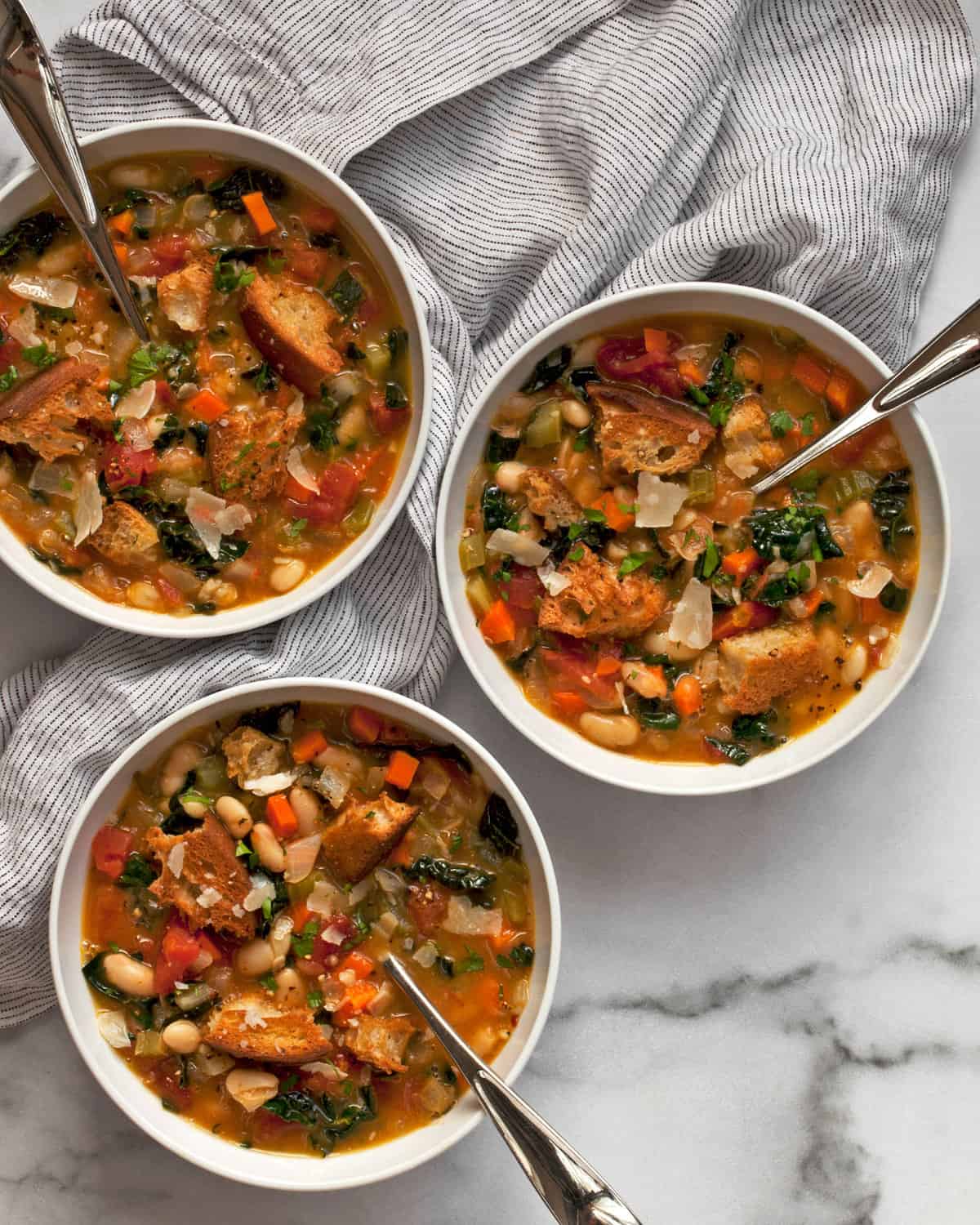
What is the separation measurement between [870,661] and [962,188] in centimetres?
179

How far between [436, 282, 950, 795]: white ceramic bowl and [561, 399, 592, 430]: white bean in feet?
0.58

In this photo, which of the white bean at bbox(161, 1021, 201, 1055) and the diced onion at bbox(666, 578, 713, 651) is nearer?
the white bean at bbox(161, 1021, 201, 1055)

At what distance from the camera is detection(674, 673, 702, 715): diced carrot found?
401cm

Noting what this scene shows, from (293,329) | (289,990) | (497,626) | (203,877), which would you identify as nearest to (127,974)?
(203,877)

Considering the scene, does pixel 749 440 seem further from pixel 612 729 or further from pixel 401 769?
pixel 401 769

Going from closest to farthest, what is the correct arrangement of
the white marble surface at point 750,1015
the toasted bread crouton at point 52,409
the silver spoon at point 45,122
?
1. the silver spoon at point 45,122
2. the toasted bread crouton at point 52,409
3. the white marble surface at point 750,1015

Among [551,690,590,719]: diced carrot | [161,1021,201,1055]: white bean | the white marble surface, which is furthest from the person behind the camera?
the white marble surface

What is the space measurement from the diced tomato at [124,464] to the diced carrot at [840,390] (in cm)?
228

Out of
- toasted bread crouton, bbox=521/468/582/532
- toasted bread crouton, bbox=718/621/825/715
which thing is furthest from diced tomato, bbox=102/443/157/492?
toasted bread crouton, bbox=718/621/825/715

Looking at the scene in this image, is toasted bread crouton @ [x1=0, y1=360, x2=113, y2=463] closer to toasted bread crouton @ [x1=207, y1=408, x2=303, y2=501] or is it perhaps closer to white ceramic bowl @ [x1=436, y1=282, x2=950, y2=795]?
toasted bread crouton @ [x1=207, y1=408, x2=303, y2=501]

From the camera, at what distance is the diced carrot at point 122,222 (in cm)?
385

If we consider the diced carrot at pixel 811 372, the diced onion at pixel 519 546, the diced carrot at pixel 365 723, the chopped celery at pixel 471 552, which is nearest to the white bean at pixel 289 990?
the diced carrot at pixel 365 723

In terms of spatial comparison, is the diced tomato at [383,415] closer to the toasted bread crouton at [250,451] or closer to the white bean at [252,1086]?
the toasted bread crouton at [250,451]

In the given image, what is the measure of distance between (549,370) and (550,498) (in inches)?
17.2
